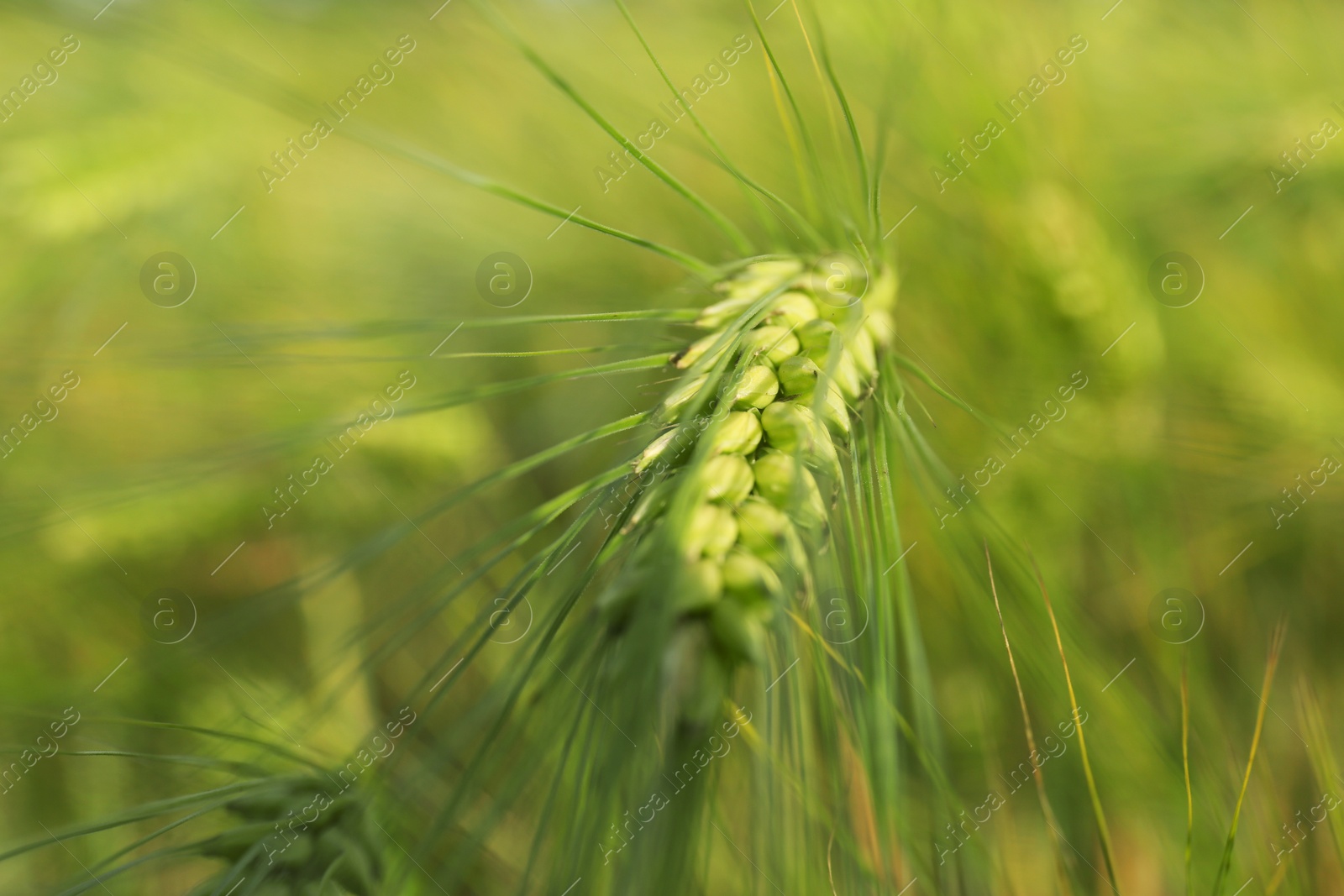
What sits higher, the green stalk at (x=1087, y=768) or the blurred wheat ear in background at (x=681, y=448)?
the blurred wheat ear in background at (x=681, y=448)

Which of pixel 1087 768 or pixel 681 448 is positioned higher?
pixel 681 448

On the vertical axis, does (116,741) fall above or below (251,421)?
below

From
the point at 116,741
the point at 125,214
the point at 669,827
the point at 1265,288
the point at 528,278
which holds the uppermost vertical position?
the point at 125,214

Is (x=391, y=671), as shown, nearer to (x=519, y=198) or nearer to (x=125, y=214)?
(x=125, y=214)

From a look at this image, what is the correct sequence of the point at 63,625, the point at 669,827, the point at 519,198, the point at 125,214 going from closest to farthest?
the point at 669,827
the point at 519,198
the point at 125,214
the point at 63,625

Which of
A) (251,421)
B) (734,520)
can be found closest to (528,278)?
(251,421)

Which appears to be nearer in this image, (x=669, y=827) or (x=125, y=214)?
(x=669, y=827)

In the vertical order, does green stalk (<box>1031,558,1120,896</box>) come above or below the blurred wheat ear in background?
below

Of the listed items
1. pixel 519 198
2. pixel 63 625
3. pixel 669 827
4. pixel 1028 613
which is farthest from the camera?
pixel 63 625
